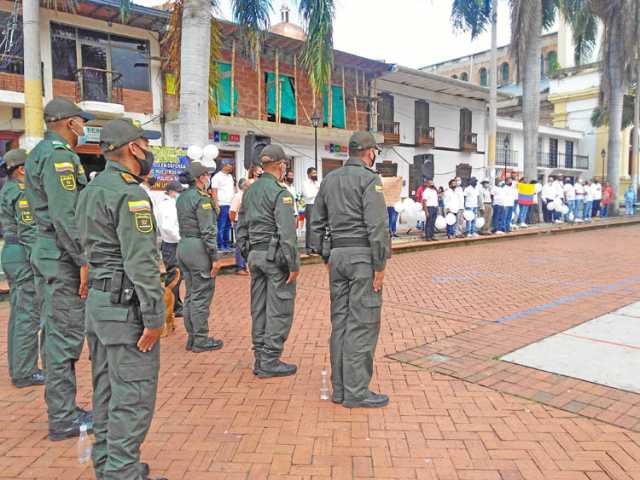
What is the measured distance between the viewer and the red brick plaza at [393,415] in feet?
10.2

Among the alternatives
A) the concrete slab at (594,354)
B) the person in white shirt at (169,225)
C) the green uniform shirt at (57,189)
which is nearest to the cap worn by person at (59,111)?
the green uniform shirt at (57,189)

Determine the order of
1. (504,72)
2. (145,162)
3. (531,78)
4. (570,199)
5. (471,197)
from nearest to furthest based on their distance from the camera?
(145,162) → (471,197) → (531,78) → (570,199) → (504,72)

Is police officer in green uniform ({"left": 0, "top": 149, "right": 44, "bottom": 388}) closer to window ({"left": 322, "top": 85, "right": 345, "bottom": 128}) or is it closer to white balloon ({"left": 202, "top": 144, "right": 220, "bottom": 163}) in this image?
white balloon ({"left": 202, "top": 144, "right": 220, "bottom": 163})

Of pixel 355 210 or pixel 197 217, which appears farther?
pixel 197 217

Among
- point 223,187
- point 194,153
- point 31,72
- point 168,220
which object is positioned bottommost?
point 168,220

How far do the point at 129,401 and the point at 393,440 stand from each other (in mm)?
1704

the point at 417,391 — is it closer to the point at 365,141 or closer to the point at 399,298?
the point at 365,141

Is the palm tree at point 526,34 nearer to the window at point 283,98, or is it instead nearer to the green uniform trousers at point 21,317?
the window at point 283,98

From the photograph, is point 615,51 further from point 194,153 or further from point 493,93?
point 194,153

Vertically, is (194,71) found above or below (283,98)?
below

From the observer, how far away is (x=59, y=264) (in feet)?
11.6

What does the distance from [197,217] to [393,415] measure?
2.74 metres

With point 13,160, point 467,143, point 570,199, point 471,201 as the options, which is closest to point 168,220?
point 13,160

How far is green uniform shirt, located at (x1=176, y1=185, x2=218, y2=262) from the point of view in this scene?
5.26 meters
